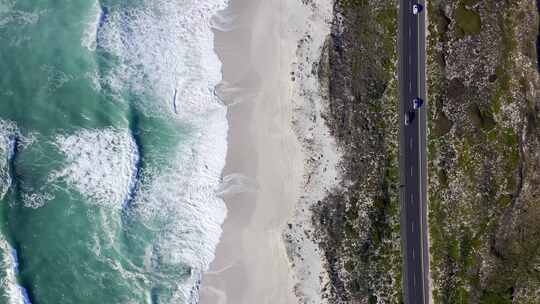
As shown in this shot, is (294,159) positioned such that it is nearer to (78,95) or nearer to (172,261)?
(172,261)

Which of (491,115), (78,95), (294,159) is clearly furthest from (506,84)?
(78,95)

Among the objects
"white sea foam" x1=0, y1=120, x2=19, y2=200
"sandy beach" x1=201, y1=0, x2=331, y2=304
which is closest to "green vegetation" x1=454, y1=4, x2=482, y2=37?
"sandy beach" x1=201, y1=0, x2=331, y2=304

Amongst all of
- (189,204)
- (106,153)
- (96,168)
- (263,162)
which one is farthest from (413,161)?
(96,168)

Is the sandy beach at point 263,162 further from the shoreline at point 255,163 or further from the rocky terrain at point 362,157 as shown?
the rocky terrain at point 362,157

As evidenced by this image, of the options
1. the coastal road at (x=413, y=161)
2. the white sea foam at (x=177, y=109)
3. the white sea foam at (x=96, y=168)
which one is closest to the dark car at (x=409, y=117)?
the coastal road at (x=413, y=161)

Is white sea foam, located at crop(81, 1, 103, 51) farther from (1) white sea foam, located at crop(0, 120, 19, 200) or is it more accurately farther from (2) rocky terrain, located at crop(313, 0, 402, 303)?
(2) rocky terrain, located at crop(313, 0, 402, 303)

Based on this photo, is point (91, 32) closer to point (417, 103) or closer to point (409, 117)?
point (409, 117)
